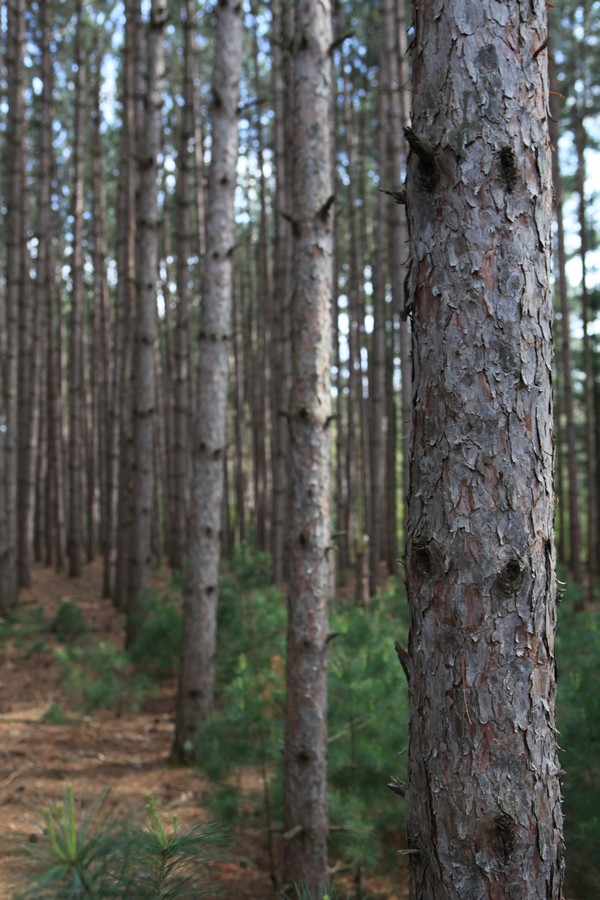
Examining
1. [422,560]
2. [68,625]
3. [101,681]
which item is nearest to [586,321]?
[68,625]

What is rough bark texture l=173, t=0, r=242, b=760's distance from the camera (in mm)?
5637

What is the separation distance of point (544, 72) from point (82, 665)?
6635 millimetres

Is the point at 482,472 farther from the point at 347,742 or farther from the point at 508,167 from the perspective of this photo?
the point at 347,742

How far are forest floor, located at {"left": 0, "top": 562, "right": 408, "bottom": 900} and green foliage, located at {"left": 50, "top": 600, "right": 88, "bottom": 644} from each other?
155 millimetres

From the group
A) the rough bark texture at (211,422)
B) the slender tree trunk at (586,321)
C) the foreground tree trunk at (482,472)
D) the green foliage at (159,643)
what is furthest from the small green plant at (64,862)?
the slender tree trunk at (586,321)

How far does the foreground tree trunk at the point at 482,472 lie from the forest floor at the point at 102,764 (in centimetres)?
176

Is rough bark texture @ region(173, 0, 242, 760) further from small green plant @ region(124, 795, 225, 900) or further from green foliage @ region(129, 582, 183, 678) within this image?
small green plant @ region(124, 795, 225, 900)

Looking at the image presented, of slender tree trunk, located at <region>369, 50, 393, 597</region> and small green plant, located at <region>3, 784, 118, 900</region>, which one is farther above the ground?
slender tree trunk, located at <region>369, 50, 393, 597</region>

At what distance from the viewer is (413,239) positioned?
1.91m

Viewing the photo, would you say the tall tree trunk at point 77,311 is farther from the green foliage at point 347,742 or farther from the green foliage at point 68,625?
the green foliage at point 347,742

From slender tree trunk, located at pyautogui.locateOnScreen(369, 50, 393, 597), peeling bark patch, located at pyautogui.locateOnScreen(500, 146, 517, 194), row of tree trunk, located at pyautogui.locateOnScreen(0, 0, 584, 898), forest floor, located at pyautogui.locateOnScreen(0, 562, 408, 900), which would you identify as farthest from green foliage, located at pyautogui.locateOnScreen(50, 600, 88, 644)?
peeling bark patch, located at pyautogui.locateOnScreen(500, 146, 517, 194)

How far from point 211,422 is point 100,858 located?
4.41m

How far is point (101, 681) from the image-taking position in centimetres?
664

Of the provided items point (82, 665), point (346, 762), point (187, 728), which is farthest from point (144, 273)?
point (346, 762)
